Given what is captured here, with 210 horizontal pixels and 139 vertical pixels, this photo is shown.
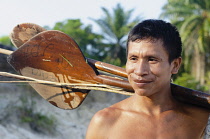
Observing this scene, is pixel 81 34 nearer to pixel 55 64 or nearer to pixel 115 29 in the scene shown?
pixel 115 29

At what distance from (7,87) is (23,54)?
14.7ft

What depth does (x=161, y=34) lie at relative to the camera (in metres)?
1.44

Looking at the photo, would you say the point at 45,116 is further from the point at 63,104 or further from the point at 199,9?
the point at 199,9

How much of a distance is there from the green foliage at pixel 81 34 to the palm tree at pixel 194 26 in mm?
5274

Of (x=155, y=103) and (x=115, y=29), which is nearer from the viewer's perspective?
(x=155, y=103)

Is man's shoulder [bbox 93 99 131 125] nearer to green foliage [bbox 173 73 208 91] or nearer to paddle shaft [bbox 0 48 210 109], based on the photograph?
paddle shaft [bbox 0 48 210 109]

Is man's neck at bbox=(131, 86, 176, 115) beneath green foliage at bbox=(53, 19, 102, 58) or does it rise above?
above

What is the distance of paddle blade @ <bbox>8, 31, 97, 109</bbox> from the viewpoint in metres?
1.94

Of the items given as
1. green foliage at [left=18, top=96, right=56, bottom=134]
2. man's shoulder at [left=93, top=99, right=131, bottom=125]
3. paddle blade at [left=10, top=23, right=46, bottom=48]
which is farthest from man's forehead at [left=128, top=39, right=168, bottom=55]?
green foliage at [left=18, top=96, right=56, bottom=134]

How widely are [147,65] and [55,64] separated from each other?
791 millimetres

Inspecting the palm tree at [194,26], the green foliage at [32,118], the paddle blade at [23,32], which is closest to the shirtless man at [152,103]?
the paddle blade at [23,32]

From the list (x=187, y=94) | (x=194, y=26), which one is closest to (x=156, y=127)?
(x=187, y=94)

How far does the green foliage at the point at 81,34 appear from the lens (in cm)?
1938

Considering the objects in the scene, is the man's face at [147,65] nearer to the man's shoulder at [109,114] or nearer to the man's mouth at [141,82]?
the man's mouth at [141,82]
